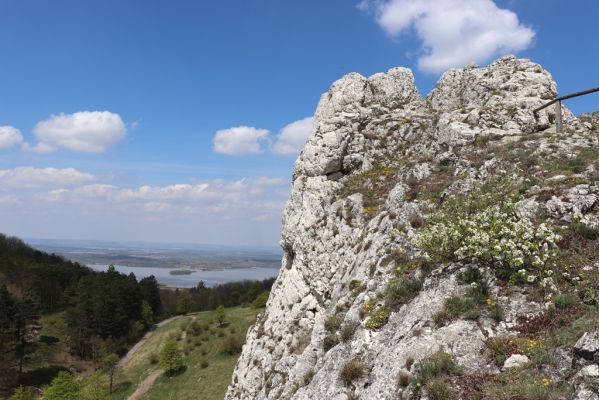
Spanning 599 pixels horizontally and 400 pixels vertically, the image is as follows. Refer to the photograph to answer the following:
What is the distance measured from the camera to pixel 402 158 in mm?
27062

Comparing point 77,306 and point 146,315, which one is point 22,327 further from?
point 146,315

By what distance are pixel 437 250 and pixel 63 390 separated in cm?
5207

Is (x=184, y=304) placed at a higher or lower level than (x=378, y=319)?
lower

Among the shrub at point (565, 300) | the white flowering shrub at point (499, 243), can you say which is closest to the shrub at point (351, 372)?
the white flowering shrub at point (499, 243)

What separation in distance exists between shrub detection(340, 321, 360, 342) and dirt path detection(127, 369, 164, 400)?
54.9 metres

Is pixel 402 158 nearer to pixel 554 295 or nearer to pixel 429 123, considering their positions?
pixel 429 123

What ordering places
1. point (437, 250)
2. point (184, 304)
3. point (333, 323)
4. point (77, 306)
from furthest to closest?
point (184, 304) < point (77, 306) < point (333, 323) < point (437, 250)

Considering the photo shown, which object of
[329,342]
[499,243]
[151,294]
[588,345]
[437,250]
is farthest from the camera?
[151,294]

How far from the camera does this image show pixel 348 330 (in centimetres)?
1352

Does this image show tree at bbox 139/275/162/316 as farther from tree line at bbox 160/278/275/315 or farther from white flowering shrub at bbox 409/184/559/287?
white flowering shrub at bbox 409/184/559/287

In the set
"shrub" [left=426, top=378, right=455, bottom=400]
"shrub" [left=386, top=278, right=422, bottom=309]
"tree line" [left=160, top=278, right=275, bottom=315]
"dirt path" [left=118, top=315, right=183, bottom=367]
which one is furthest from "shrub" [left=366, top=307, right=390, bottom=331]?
"tree line" [left=160, top=278, right=275, bottom=315]

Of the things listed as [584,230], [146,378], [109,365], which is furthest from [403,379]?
[146,378]

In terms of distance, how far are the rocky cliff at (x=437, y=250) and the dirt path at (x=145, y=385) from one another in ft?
133

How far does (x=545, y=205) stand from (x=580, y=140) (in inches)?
359
